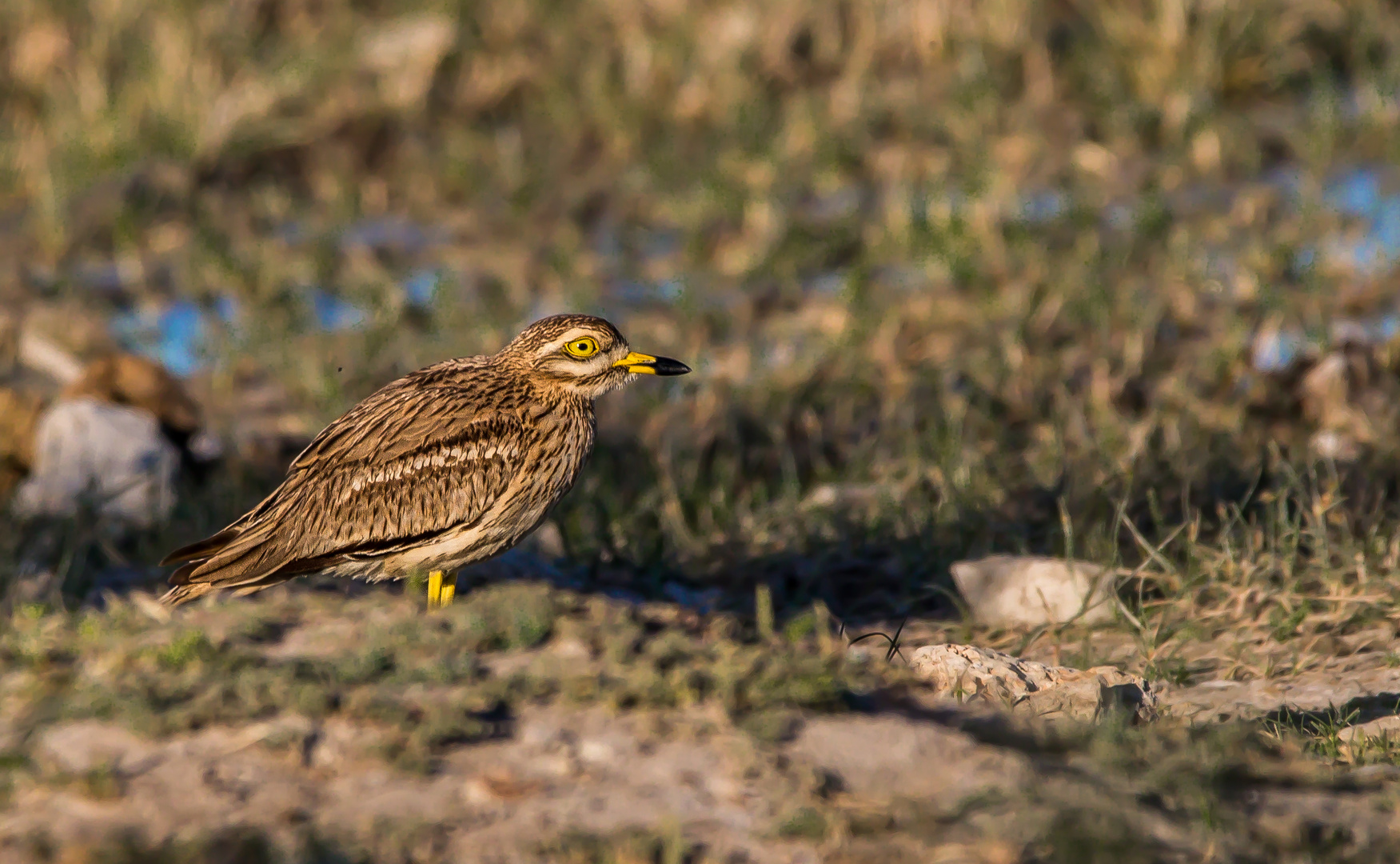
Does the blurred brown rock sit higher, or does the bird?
the blurred brown rock

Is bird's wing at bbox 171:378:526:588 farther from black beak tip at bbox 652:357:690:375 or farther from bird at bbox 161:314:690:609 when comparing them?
black beak tip at bbox 652:357:690:375

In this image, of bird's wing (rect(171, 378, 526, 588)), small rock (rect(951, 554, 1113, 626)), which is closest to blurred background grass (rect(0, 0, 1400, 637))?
small rock (rect(951, 554, 1113, 626))

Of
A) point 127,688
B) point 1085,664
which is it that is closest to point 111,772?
point 127,688

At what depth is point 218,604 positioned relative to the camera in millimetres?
5207

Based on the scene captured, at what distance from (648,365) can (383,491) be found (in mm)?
1045

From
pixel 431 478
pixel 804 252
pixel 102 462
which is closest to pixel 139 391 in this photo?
pixel 102 462

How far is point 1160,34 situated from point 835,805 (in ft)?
29.0

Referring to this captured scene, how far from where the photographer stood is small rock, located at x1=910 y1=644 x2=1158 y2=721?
501 cm

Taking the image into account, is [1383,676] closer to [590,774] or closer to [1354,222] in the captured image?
[590,774]

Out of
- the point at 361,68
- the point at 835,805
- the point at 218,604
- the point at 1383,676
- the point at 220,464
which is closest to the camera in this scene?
the point at 835,805

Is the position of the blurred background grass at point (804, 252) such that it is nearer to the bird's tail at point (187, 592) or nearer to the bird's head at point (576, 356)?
the bird's head at point (576, 356)

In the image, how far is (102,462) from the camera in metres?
7.96

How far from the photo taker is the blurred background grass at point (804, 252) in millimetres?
7277

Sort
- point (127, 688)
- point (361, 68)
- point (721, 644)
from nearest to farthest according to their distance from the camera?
point (127, 688)
point (721, 644)
point (361, 68)
